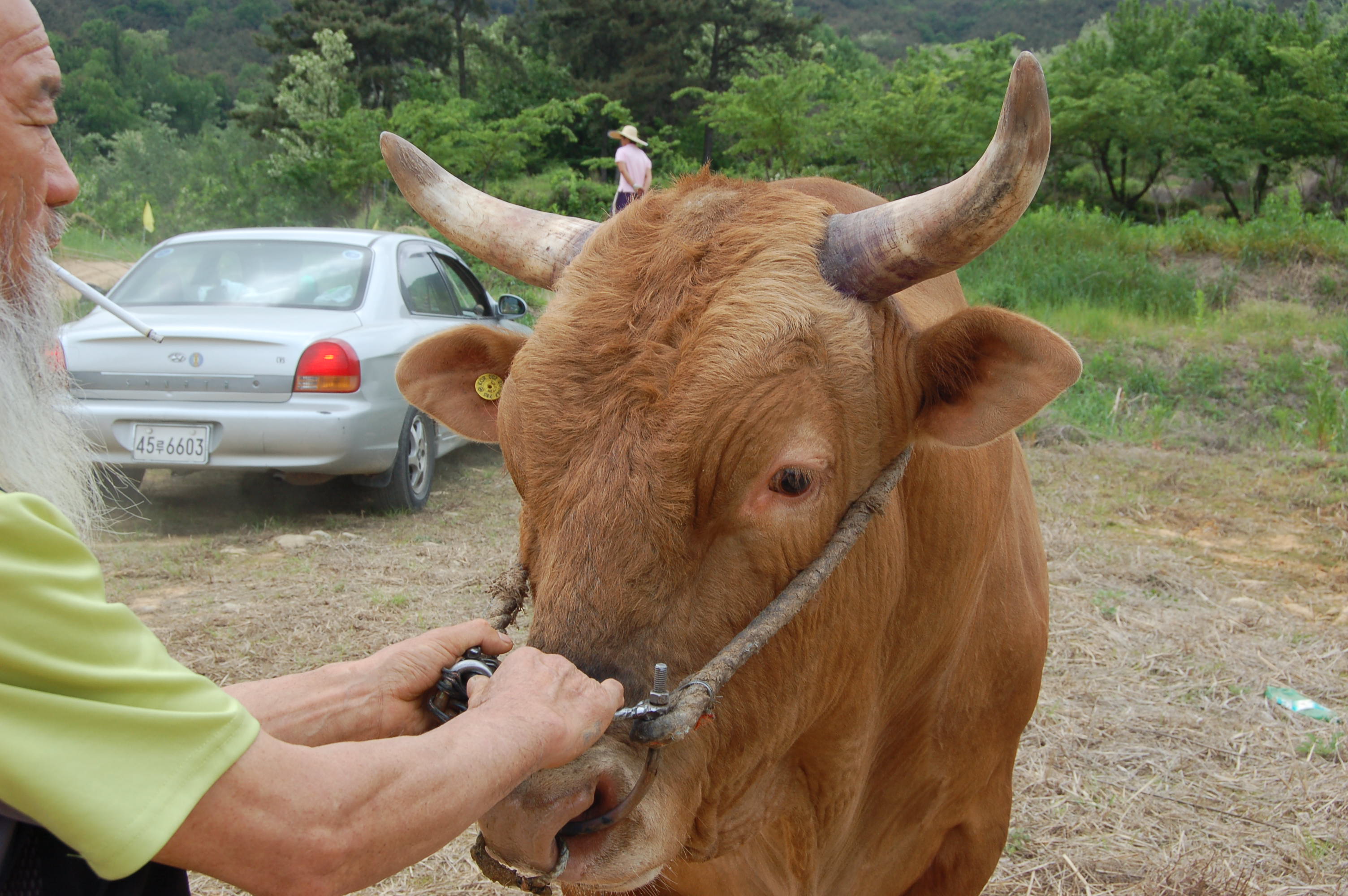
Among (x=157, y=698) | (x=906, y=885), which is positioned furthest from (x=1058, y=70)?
(x=157, y=698)

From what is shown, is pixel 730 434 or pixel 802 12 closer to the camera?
pixel 730 434

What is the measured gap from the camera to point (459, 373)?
2.72 metres

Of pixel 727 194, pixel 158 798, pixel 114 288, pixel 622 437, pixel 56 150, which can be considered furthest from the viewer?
pixel 114 288

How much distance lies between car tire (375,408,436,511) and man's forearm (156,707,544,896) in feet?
19.0

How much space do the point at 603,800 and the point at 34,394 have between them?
1202 mm

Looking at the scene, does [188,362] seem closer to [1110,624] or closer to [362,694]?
[362,694]

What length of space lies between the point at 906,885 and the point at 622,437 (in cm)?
186

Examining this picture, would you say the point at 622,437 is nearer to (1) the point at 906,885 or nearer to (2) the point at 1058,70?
(1) the point at 906,885

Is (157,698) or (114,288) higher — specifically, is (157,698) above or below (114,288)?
above

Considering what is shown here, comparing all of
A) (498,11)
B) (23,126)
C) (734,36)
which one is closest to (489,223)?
(23,126)

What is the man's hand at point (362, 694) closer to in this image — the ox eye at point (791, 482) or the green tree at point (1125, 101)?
the ox eye at point (791, 482)

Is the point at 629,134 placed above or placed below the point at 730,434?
below

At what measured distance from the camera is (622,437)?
1.85 meters

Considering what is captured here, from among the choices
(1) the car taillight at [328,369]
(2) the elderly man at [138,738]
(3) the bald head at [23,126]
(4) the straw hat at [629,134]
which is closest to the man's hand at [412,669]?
(2) the elderly man at [138,738]
